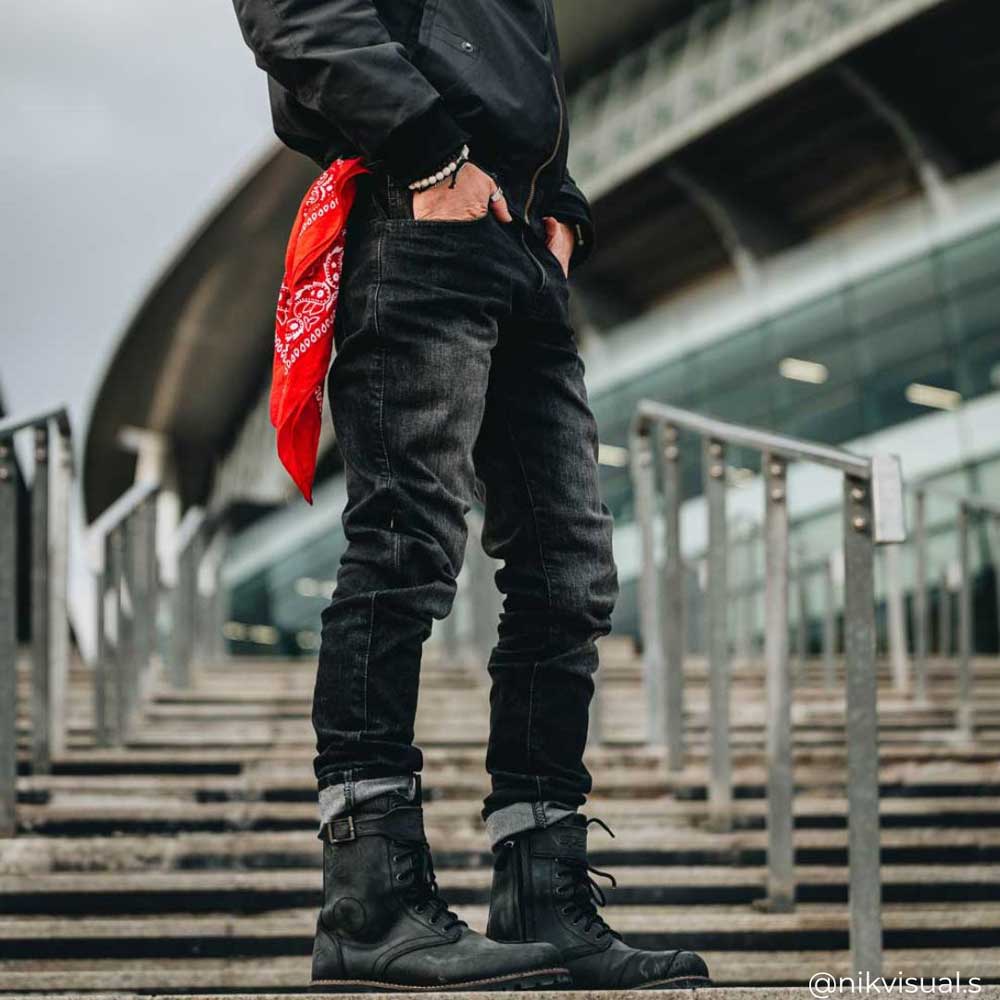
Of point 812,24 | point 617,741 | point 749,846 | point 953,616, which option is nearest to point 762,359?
point 812,24

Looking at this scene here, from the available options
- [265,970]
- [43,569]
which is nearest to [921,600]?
[43,569]

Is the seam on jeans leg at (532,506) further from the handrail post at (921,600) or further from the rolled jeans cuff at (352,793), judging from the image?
the handrail post at (921,600)

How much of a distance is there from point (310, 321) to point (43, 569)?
2433 millimetres

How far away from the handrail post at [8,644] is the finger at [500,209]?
2.22 metres

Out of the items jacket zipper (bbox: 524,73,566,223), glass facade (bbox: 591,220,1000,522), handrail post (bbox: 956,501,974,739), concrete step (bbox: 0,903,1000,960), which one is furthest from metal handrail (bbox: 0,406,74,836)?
glass facade (bbox: 591,220,1000,522)

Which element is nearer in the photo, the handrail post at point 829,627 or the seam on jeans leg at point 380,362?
the seam on jeans leg at point 380,362

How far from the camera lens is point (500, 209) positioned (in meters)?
2.50

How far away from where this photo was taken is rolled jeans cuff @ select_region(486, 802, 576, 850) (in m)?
2.50

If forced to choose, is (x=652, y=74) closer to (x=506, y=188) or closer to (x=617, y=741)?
(x=617, y=741)

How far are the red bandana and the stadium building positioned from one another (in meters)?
7.99

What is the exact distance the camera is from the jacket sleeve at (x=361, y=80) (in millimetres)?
2352

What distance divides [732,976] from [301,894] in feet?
3.17

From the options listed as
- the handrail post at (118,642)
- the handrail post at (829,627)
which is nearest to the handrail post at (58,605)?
the handrail post at (118,642)

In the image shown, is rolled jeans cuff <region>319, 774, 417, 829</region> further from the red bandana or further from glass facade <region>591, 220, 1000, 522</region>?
glass facade <region>591, 220, 1000, 522</region>
